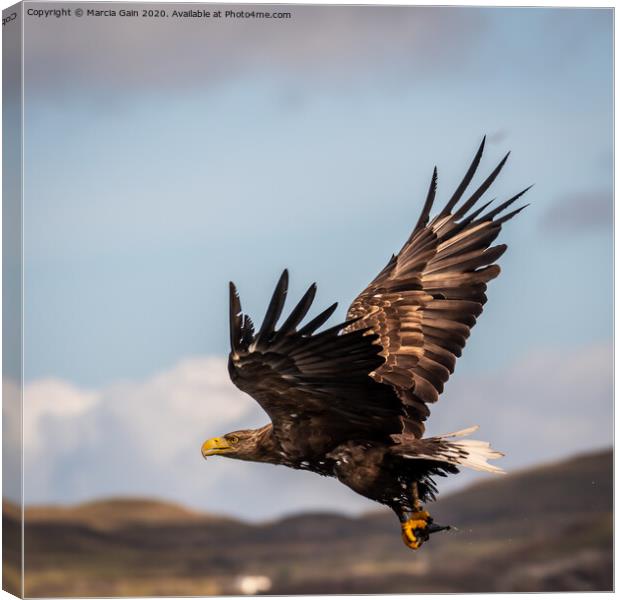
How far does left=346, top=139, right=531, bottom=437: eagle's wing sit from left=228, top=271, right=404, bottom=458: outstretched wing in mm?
421

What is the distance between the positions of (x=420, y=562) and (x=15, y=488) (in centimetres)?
329

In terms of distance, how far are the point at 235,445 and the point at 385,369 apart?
3.38ft

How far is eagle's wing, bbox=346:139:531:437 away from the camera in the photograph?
29.4ft

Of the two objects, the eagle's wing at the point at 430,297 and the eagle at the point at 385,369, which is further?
the eagle's wing at the point at 430,297

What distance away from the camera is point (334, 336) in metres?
7.64

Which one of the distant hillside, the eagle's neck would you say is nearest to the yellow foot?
the eagle's neck

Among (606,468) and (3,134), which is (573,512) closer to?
(606,468)

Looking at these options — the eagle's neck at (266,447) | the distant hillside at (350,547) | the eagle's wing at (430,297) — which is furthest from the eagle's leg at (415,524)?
the distant hillside at (350,547)

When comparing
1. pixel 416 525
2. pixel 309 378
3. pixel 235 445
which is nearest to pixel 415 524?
pixel 416 525

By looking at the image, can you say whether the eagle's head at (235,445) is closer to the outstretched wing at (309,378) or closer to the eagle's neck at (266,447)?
the eagle's neck at (266,447)

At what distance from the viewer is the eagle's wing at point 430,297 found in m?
8.95

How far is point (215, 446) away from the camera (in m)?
8.60

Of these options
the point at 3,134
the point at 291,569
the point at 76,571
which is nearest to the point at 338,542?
the point at 291,569

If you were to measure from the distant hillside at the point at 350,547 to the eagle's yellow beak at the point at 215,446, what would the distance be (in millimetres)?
2718
